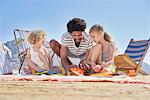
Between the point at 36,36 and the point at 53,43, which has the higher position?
the point at 36,36

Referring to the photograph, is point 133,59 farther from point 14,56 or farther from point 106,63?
point 14,56

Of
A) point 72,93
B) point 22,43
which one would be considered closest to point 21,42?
point 22,43

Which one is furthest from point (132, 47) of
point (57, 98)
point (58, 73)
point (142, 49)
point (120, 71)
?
point (57, 98)

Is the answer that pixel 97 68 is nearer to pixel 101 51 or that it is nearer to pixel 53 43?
pixel 101 51

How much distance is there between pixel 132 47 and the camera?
548 centimetres

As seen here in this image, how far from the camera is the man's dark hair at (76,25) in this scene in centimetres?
404

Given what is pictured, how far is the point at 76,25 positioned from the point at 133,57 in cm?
163

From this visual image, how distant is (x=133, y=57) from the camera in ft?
17.2

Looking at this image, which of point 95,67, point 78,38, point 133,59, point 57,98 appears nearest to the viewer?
point 57,98

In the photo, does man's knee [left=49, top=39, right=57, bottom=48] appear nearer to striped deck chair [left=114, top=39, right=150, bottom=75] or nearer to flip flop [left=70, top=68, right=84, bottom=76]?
flip flop [left=70, top=68, right=84, bottom=76]

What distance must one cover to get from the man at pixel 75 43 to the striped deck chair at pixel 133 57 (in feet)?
2.99

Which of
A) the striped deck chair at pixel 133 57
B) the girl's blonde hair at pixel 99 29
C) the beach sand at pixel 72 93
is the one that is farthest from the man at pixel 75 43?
the beach sand at pixel 72 93

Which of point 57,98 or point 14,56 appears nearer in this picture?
point 57,98

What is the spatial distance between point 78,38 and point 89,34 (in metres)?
0.16
